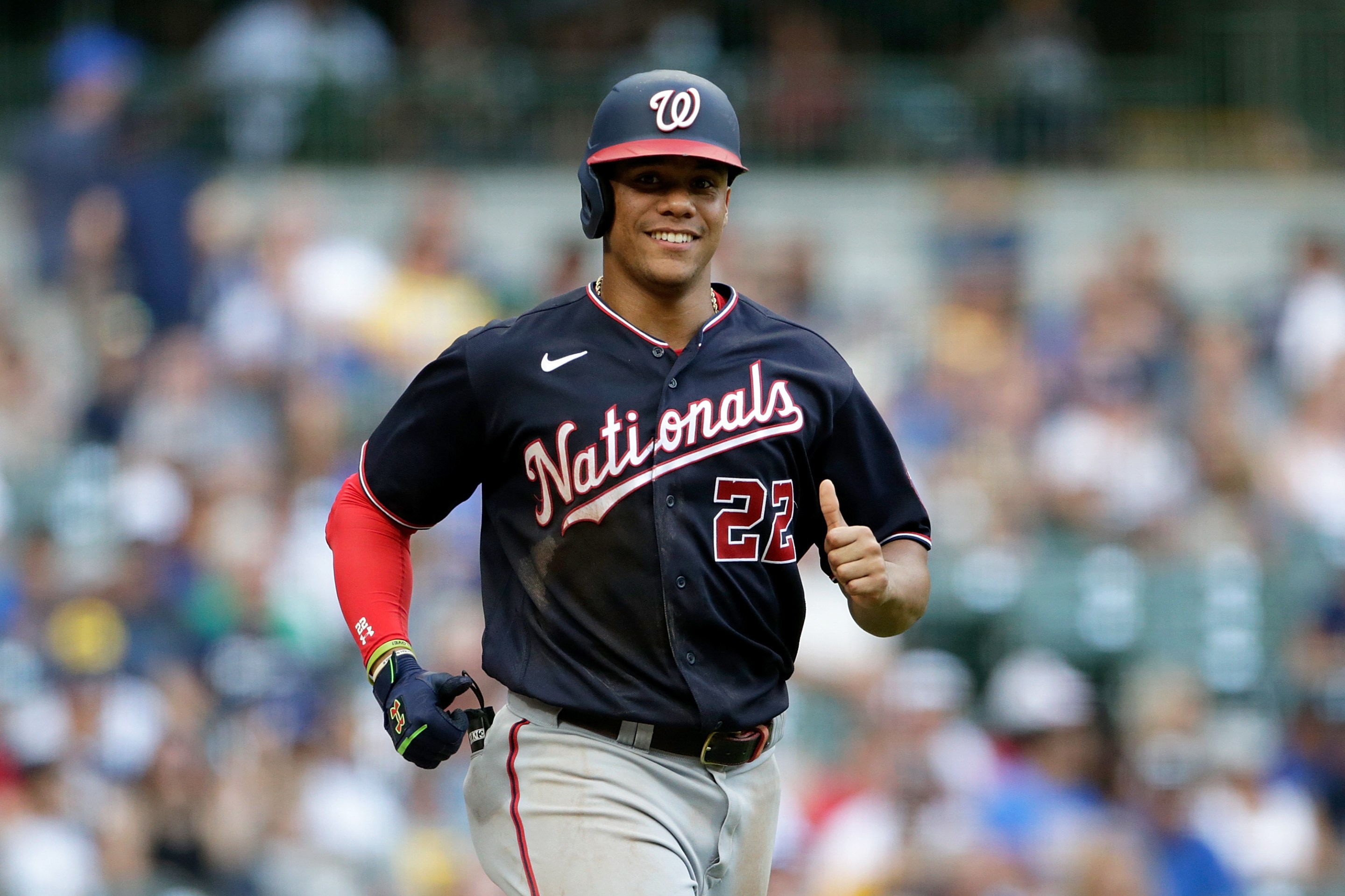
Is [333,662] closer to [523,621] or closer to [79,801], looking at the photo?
[79,801]

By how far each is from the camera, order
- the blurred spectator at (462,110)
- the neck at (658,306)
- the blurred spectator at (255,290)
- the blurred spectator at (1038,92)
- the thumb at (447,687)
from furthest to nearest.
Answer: the blurred spectator at (1038,92) → the blurred spectator at (462,110) → the blurred spectator at (255,290) → the neck at (658,306) → the thumb at (447,687)

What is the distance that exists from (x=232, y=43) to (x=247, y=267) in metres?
2.39

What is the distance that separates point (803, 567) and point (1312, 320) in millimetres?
3468

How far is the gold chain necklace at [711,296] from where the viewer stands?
3982mm

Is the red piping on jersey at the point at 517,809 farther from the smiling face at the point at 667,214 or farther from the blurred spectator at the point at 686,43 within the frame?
the blurred spectator at the point at 686,43

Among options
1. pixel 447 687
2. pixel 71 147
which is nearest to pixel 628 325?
pixel 447 687

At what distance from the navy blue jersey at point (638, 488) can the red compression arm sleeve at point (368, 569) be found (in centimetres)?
5

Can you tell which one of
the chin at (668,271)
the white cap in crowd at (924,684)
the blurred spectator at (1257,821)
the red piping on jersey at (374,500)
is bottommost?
the blurred spectator at (1257,821)

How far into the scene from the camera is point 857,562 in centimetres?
358

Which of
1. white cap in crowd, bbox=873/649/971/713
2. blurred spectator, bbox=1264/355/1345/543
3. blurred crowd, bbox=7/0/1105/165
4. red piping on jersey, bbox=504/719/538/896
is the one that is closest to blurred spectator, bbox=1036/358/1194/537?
blurred spectator, bbox=1264/355/1345/543

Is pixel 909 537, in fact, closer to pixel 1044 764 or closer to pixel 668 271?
pixel 668 271

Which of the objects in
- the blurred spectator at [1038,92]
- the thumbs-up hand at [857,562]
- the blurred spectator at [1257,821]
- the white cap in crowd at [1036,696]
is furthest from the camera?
the blurred spectator at [1038,92]

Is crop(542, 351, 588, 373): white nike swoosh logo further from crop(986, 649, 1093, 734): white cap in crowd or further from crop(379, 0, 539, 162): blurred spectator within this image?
crop(379, 0, 539, 162): blurred spectator

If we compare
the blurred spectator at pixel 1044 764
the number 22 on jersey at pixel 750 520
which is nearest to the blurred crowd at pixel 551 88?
the blurred spectator at pixel 1044 764
